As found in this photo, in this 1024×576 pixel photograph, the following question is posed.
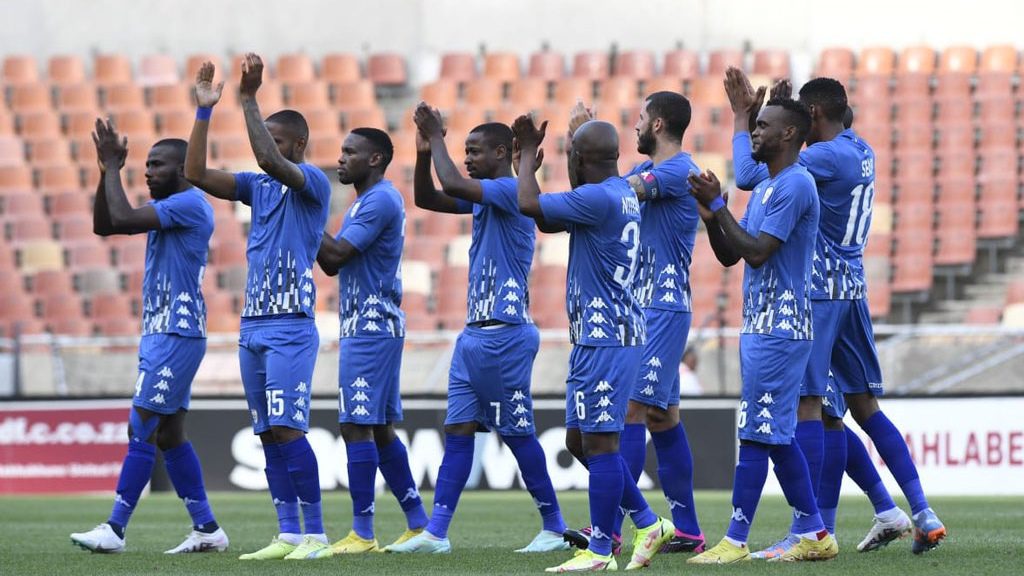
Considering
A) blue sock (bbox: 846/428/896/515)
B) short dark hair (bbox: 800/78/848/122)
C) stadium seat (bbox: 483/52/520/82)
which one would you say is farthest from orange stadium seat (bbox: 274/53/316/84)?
blue sock (bbox: 846/428/896/515)

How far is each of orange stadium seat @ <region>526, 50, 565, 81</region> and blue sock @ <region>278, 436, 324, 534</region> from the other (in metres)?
17.0

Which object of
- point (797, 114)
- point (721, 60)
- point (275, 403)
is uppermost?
point (721, 60)

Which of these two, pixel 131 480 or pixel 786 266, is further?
pixel 131 480

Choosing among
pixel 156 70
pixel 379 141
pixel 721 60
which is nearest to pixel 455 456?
pixel 379 141

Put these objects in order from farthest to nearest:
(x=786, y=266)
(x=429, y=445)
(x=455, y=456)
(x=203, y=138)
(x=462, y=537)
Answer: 1. (x=429, y=445)
2. (x=462, y=537)
3. (x=455, y=456)
4. (x=203, y=138)
5. (x=786, y=266)

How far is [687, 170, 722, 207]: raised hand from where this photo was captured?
698 cm

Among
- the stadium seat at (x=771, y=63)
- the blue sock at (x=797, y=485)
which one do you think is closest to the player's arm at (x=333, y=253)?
the blue sock at (x=797, y=485)

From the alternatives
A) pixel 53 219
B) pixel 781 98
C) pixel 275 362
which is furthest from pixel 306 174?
pixel 53 219

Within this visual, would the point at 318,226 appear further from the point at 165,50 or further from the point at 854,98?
the point at 165,50

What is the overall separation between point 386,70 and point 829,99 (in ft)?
58.0

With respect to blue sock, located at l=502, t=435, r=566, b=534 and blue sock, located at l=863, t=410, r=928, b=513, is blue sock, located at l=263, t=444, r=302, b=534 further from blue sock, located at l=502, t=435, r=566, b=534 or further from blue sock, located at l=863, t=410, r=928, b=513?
blue sock, located at l=863, t=410, r=928, b=513

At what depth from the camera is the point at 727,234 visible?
23.4ft

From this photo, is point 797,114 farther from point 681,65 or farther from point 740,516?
point 681,65

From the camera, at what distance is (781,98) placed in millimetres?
7668
